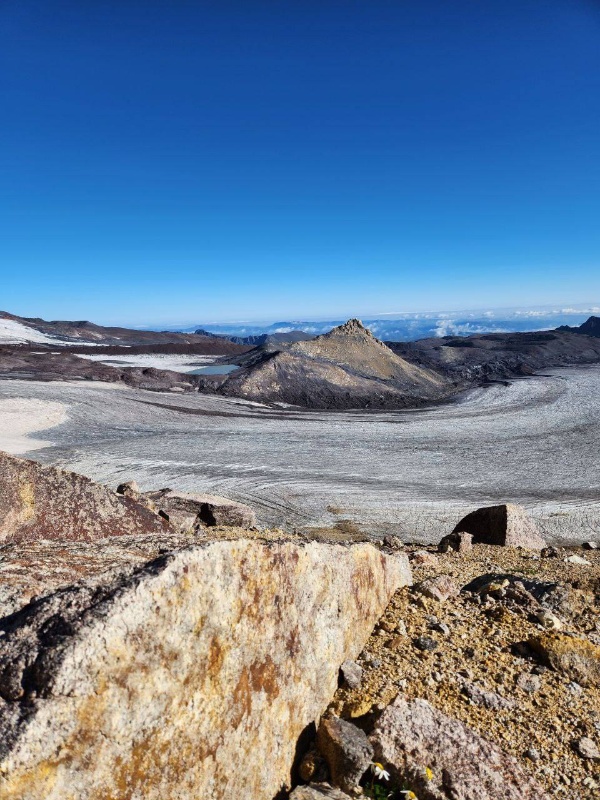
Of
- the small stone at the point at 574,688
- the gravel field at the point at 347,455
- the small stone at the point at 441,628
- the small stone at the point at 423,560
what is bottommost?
the gravel field at the point at 347,455

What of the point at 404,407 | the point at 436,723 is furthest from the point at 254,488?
the point at 404,407

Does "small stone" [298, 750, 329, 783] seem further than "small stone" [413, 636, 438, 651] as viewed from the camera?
No

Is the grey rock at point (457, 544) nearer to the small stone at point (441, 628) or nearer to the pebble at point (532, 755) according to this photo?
the small stone at point (441, 628)

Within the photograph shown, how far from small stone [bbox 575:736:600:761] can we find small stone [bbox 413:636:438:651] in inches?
38.9

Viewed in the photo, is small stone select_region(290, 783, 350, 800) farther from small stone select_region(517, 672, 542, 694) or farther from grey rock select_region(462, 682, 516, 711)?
small stone select_region(517, 672, 542, 694)

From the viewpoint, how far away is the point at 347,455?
2430cm

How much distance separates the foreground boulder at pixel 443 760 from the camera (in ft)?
9.12

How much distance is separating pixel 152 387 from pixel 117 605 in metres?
38.6

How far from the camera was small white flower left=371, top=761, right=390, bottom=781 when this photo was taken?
9.23 feet

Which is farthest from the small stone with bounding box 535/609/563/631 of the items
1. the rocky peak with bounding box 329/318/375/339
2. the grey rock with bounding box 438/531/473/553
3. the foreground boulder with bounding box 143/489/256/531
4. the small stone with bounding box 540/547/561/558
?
the rocky peak with bounding box 329/318/375/339

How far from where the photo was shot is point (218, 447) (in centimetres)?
2509

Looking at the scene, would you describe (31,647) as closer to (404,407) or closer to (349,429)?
(349,429)

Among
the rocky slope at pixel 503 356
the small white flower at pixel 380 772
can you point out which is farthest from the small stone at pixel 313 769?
the rocky slope at pixel 503 356

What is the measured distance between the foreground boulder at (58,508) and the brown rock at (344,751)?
3.72 meters
